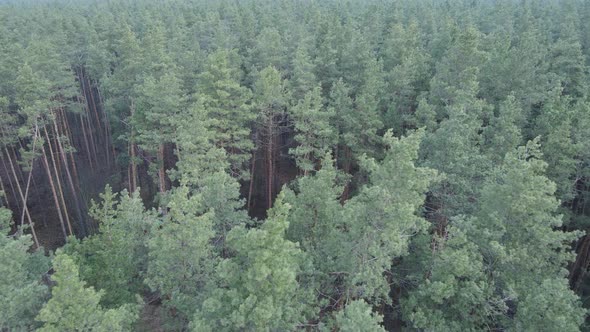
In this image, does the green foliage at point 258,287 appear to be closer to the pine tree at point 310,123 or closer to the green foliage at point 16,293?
the green foliage at point 16,293

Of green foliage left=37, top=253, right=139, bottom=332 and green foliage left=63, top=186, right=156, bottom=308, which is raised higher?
green foliage left=37, top=253, right=139, bottom=332

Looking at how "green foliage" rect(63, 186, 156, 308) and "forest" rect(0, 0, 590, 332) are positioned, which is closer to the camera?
"forest" rect(0, 0, 590, 332)

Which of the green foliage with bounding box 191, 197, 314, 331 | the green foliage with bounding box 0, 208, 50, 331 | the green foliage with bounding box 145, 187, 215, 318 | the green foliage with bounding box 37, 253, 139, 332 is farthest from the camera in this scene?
the green foliage with bounding box 145, 187, 215, 318

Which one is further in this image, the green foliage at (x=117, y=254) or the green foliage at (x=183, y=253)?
the green foliage at (x=117, y=254)

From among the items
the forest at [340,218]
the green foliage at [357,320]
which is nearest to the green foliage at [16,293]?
the forest at [340,218]

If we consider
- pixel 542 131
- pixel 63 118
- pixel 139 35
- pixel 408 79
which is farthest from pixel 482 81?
pixel 139 35

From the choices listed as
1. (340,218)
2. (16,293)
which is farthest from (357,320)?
(16,293)

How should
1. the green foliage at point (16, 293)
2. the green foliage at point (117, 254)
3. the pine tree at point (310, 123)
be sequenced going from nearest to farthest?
the green foliage at point (16, 293), the green foliage at point (117, 254), the pine tree at point (310, 123)

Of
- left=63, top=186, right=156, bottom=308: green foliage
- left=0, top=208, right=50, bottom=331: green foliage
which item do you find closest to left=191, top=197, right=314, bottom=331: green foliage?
left=63, top=186, right=156, bottom=308: green foliage

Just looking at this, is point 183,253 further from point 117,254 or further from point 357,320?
point 357,320

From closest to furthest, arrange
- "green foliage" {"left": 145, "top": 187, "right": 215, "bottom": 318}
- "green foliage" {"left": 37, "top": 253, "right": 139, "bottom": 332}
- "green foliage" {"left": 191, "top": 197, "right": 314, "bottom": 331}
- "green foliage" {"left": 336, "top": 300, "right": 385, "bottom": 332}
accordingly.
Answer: "green foliage" {"left": 37, "top": 253, "right": 139, "bottom": 332} → "green foliage" {"left": 336, "top": 300, "right": 385, "bottom": 332} → "green foliage" {"left": 191, "top": 197, "right": 314, "bottom": 331} → "green foliage" {"left": 145, "top": 187, "right": 215, "bottom": 318}

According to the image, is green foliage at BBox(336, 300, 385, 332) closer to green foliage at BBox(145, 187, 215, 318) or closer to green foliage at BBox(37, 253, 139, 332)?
green foliage at BBox(145, 187, 215, 318)

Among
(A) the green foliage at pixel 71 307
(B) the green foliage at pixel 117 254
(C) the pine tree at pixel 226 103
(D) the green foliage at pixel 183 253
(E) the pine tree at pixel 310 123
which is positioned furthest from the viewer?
(C) the pine tree at pixel 226 103
